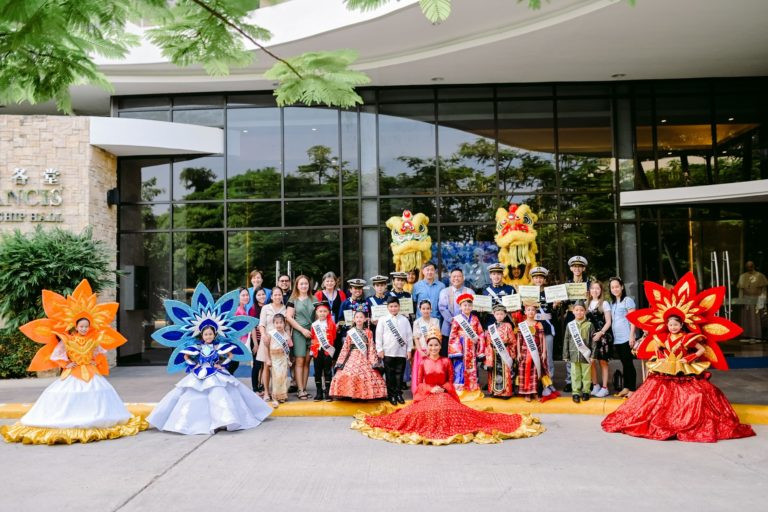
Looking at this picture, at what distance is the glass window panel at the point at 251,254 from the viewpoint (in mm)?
14586

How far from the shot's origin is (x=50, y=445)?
723 cm

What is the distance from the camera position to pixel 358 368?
352 inches

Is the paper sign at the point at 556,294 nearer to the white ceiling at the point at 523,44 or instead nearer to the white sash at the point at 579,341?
the white sash at the point at 579,341

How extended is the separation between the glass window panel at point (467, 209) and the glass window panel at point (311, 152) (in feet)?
8.62

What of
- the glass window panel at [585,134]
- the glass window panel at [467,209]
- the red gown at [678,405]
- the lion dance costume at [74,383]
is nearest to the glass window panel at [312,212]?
the glass window panel at [467,209]

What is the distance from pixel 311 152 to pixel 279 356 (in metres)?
6.87

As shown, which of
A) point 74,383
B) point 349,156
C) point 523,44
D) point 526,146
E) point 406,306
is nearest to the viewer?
point 74,383

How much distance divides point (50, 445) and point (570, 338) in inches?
267

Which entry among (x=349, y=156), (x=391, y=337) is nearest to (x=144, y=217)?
(x=349, y=156)

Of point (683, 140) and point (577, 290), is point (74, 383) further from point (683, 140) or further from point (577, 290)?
point (683, 140)

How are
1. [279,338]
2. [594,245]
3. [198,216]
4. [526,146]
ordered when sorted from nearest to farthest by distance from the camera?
[279,338]
[594,245]
[526,146]
[198,216]

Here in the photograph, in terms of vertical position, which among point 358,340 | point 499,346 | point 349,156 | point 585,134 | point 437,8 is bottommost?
point 499,346

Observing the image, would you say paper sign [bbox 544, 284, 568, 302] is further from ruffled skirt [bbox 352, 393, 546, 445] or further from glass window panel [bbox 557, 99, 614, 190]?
glass window panel [bbox 557, 99, 614, 190]

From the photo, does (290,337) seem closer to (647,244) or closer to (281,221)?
(281,221)
